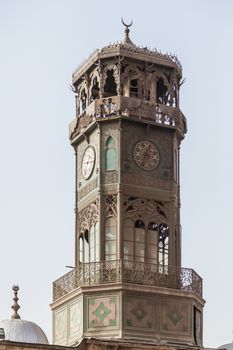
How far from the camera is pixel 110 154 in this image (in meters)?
55.2

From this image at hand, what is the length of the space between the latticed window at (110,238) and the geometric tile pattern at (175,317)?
287 centimetres

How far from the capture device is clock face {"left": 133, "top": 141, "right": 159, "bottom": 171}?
181 ft

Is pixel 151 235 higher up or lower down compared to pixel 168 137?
lower down

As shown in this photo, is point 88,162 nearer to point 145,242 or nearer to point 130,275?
point 145,242

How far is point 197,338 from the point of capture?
54.2m

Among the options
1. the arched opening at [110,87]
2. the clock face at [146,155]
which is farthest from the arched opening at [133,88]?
the clock face at [146,155]

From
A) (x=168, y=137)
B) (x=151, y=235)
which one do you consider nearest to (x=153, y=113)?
(x=168, y=137)

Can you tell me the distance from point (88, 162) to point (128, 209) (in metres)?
2.96

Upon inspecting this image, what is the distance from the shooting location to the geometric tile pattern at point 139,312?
52.5 meters

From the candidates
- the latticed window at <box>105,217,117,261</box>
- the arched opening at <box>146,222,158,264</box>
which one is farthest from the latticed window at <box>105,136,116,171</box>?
the arched opening at <box>146,222,158,264</box>

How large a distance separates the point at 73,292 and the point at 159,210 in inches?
195

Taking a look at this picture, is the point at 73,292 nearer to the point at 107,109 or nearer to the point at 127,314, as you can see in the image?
the point at 127,314

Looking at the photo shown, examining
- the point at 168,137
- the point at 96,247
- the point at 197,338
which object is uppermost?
the point at 168,137

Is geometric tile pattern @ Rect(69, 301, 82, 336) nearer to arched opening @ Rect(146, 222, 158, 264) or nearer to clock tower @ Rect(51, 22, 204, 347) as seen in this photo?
clock tower @ Rect(51, 22, 204, 347)
